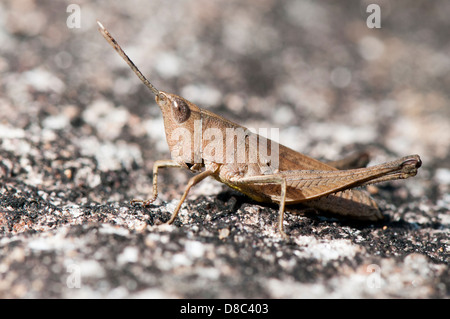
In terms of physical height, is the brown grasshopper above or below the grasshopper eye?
below

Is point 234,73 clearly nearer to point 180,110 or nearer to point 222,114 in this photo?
point 222,114

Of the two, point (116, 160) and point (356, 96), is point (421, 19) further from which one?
point (116, 160)

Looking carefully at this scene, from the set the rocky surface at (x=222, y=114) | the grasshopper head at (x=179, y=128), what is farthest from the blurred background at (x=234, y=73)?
the grasshopper head at (x=179, y=128)

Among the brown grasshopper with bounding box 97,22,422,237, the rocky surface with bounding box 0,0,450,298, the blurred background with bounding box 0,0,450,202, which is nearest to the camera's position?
the rocky surface with bounding box 0,0,450,298

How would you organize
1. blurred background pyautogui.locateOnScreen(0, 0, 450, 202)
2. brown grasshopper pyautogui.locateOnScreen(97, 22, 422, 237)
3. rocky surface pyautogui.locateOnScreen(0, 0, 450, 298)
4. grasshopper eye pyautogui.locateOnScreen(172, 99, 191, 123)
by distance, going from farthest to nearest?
blurred background pyautogui.locateOnScreen(0, 0, 450, 202)
grasshopper eye pyautogui.locateOnScreen(172, 99, 191, 123)
brown grasshopper pyautogui.locateOnScreen(97, 22, 422, 237)
rocky surface pyautogui.locateOnScreen(0, 0, 450, 298)

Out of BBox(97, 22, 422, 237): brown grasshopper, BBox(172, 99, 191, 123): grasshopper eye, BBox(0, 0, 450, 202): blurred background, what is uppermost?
BBox(0, 0, 450, 202): blurred background

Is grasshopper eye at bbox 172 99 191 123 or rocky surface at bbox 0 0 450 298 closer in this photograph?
rocky surface at bbox 0 0 450 298

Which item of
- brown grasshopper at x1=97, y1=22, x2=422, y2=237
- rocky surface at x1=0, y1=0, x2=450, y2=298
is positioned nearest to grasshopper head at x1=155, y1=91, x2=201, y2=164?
brown grasshopper at x1=97, y1=22, x2=422, y2=237

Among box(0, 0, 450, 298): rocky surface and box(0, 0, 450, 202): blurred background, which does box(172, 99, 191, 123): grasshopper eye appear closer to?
box(0, 0, 450, 298): rocky surface
